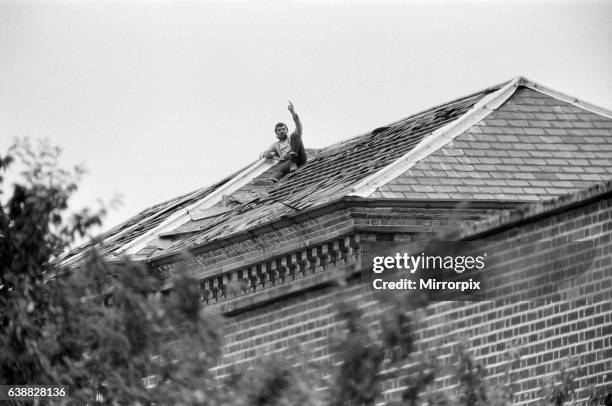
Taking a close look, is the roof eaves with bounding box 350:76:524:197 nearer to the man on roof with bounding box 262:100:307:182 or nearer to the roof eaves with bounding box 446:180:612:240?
the man on roof with bounding box 262:100:307:182

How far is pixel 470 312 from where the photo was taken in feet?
60.3

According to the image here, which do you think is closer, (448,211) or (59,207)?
(59,207)

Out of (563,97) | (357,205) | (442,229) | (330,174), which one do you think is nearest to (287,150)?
(330,174)

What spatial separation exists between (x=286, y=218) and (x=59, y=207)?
13.3 m

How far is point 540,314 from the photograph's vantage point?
699 inches

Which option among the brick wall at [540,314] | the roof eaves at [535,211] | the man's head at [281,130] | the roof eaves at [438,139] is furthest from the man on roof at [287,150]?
the roof eaves at [535,211]

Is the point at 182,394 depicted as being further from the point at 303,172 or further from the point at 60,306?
the point at 303,172

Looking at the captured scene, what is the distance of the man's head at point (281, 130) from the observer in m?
36.3

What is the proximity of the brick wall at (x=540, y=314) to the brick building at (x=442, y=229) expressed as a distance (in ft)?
0.06

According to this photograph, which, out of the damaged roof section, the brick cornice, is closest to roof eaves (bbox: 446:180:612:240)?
the brick cornice

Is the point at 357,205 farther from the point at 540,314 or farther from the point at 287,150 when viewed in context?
the point at 540,314

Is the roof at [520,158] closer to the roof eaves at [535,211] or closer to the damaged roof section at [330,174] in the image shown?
the damaged roof section at [330,174]

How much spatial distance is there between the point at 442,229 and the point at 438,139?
22.2 feet

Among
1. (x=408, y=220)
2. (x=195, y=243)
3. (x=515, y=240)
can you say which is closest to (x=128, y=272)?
(x=515, y=240)
